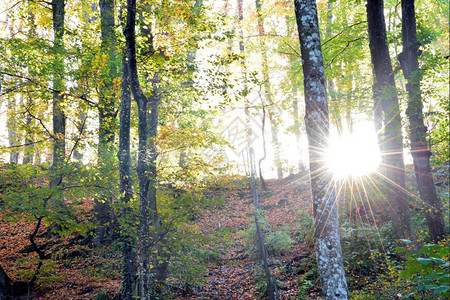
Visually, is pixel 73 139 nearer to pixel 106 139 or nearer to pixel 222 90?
pixel 106 139

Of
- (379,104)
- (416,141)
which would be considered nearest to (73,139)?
(379,104)

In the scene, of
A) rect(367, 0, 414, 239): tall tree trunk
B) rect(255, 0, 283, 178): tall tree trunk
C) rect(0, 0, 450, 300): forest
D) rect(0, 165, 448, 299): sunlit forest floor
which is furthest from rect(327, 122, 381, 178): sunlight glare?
rect(255, 0, 283, 178): tall tree trunk

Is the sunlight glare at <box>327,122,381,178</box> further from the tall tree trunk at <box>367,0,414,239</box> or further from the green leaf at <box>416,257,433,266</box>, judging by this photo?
the green leaf at <box>416,257,433,266</box>

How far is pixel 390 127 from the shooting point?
24.6 feet

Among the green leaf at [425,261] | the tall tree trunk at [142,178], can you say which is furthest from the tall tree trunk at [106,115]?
the green leaf at [425,261]

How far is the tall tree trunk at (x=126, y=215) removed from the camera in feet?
23.0

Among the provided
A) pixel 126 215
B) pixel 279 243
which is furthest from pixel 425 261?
pixel 279 243

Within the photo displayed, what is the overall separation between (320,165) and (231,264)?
23.0ft

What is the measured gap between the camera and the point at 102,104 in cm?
1014

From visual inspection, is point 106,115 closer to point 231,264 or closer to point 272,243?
point 231,264

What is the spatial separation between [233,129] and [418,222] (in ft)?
53.0

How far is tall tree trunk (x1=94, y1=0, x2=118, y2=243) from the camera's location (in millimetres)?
8945

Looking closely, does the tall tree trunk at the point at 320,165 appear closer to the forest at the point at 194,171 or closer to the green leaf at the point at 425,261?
the forest at the point at 194,171

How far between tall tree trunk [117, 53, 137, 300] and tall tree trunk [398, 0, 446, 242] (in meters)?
7.45
